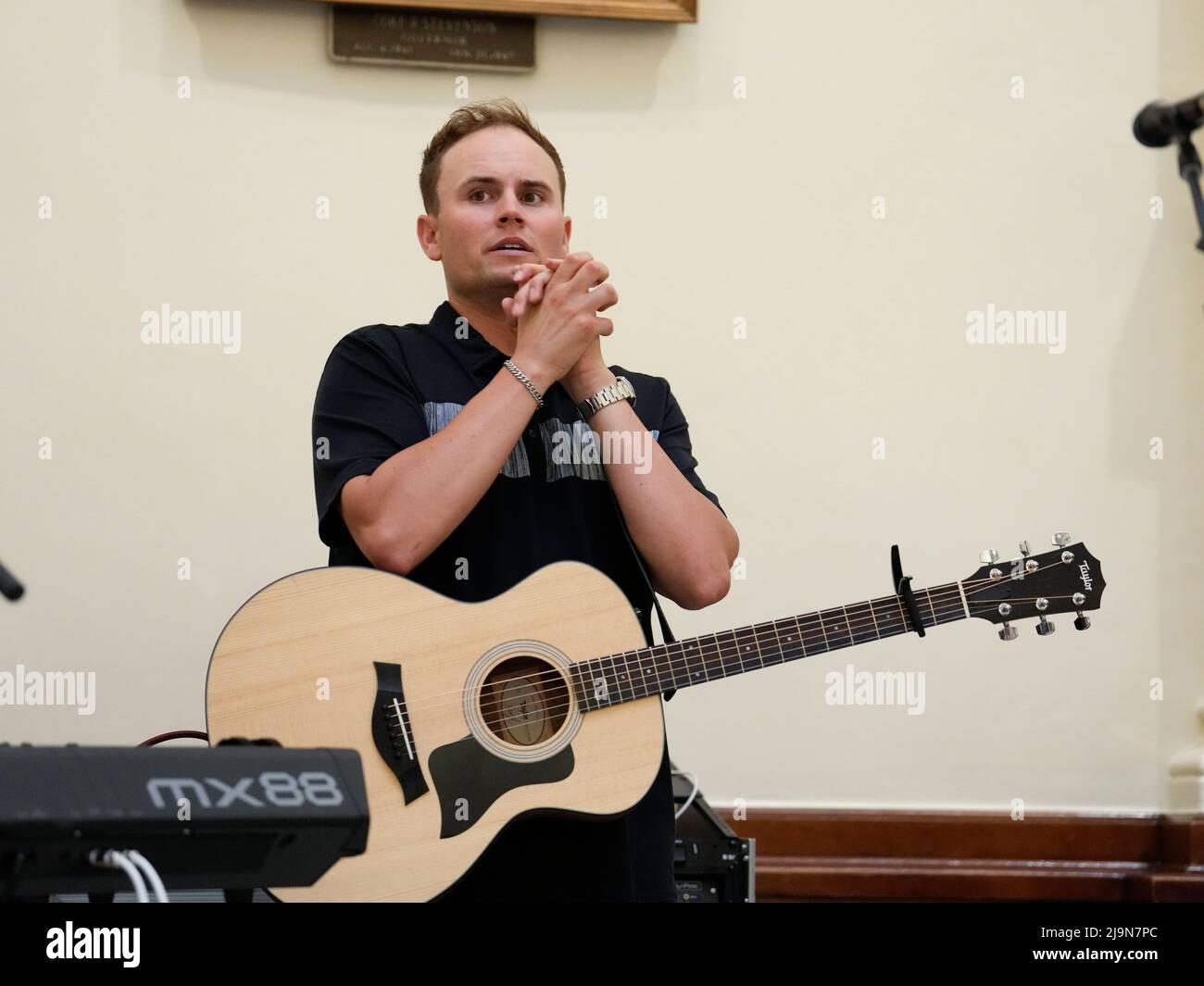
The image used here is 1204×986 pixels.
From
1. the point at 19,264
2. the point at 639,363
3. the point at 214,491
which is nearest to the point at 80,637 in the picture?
the point at 214,491

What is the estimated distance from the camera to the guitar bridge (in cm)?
180

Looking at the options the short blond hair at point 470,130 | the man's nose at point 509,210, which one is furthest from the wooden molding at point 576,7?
the man's nose at point 509,210

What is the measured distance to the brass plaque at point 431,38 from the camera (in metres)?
3.29

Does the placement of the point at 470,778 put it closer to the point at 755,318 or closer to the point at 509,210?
the point at 509,210

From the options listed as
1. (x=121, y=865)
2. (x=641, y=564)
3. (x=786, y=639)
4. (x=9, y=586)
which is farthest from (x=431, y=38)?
(x=121, y=865)

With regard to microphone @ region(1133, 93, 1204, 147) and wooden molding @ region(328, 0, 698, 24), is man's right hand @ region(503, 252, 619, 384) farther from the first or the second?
wooden molding @ region(328, 0, 698, 24)

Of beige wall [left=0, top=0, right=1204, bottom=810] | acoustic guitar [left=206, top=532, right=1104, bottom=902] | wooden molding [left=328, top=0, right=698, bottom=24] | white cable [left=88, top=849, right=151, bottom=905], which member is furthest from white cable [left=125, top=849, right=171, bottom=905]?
wooden molding [left=328, top=0, right=698, bottom=24]

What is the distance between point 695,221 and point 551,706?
1.86m

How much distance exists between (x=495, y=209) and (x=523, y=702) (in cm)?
76

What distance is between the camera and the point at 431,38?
10.9ft

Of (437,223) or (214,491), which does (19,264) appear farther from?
(437,223)

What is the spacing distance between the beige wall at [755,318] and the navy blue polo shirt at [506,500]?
4.25ft

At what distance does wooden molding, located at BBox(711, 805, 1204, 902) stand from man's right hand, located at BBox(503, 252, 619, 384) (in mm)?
1695

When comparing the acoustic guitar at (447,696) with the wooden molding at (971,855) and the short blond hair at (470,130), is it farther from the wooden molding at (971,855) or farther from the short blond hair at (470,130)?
the wooden molding at (971,855)
